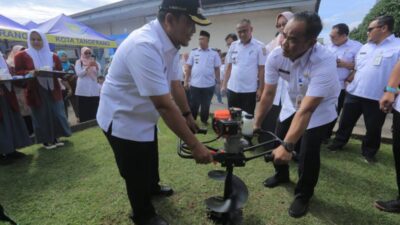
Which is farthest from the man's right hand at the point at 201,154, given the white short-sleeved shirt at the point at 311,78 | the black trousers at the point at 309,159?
the black trousers at the point at 309,159

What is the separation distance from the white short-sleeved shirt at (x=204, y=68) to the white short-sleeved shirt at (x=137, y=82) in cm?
403

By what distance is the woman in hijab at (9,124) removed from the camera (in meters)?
3.82

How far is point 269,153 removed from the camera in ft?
6.15

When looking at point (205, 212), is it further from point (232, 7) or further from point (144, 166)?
point (232, 7)

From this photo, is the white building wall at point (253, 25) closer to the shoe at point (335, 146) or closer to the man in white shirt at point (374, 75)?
the man in white shirt at point (374, 75)

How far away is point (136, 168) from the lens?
216 cm

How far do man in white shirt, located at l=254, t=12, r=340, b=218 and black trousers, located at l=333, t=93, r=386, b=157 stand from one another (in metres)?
1.77

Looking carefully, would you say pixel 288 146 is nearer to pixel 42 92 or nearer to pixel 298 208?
pixel 298 208

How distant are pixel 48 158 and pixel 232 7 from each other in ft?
29.0

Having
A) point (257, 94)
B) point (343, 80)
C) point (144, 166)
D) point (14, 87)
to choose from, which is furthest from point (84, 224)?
point (343, 80)

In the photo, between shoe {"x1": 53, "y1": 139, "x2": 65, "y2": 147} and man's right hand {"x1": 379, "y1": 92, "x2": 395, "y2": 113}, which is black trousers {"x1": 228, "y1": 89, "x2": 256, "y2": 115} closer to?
man's right hand {"x1": 379, "y1": 92, "x2": 395, "y2": 113}

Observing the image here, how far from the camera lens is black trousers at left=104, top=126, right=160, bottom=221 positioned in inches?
81.7

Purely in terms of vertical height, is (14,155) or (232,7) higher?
(232,7)

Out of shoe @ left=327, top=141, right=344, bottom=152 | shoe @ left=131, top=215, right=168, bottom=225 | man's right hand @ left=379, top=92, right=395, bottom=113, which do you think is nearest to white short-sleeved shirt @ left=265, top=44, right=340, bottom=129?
man's right hand @ left=379, top=92, right=395, bottom=113
